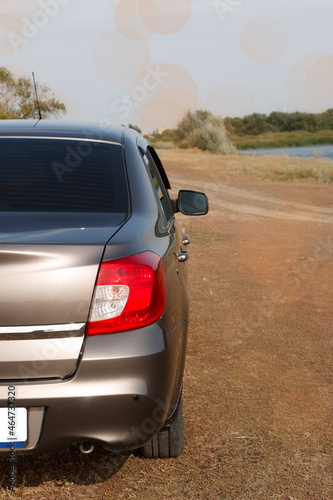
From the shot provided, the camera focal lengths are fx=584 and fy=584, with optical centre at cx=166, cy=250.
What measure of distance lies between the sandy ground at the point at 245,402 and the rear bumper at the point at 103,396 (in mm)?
611

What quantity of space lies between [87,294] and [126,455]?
4.22 feet

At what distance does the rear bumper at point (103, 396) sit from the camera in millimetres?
→ 2131

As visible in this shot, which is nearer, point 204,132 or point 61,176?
point 61,176

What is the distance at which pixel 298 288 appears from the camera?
7.04 metres

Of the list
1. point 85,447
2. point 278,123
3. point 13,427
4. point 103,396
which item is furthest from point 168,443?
point 278,123

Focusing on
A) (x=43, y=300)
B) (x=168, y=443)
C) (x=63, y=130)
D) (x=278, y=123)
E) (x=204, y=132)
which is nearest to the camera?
(x=43, y=300)

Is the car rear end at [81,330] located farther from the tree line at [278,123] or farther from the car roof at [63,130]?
the tree line at [278,123]

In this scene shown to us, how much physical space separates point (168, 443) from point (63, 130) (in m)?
1.79

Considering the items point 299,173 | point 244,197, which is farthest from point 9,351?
point 299,173

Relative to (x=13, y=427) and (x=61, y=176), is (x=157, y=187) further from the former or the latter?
(x=13, y=427)

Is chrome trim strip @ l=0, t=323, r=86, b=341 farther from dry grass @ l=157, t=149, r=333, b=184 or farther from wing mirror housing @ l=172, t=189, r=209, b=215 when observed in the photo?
dry grass @ l=157, t=149, r=333, b=184

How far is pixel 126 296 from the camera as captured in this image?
7.25ft

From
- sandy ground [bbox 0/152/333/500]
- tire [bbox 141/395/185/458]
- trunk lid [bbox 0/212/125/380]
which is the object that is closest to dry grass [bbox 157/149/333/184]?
sandy ground [bbox 0/152/333/500]

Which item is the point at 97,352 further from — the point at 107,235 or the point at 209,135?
the point at 209,135
